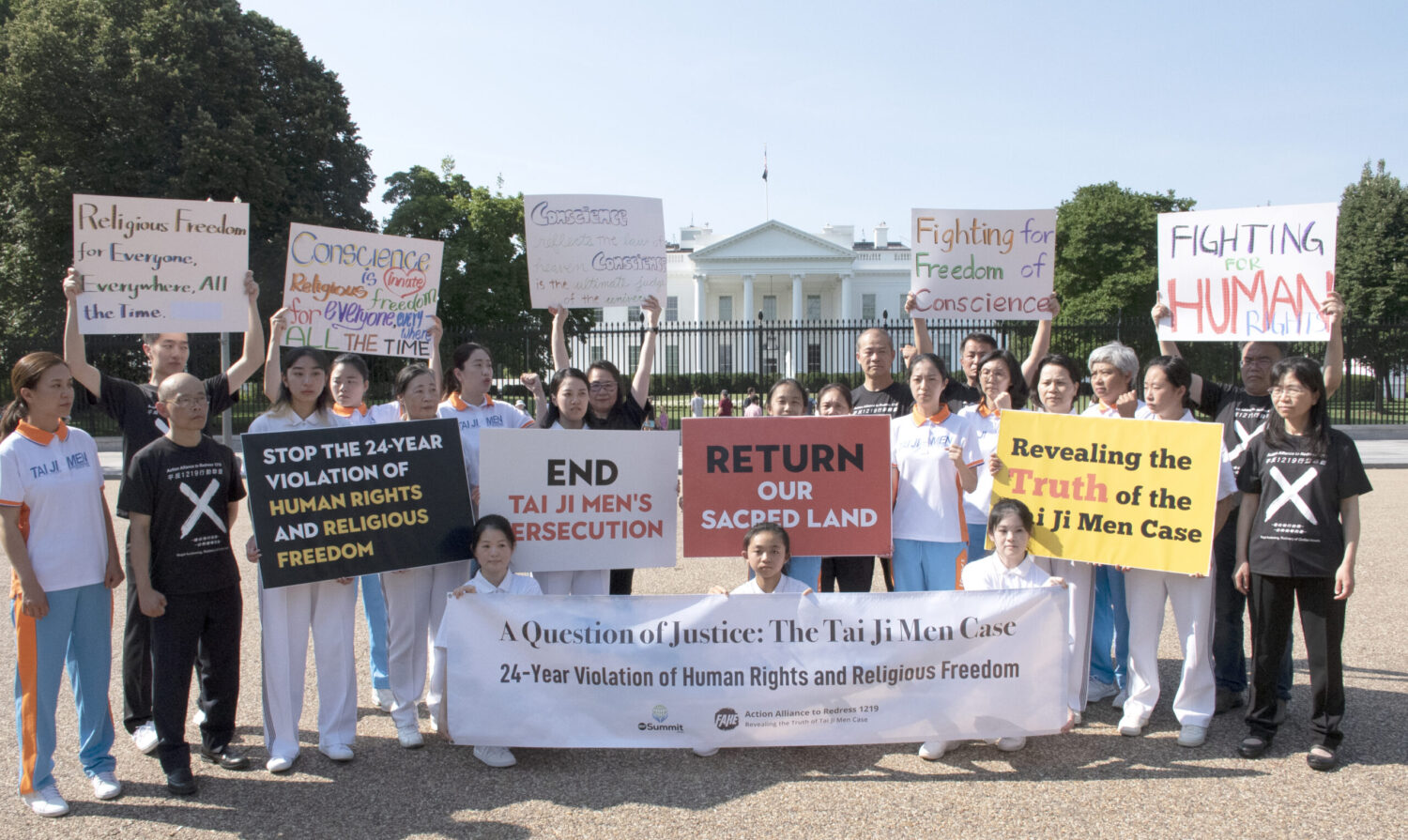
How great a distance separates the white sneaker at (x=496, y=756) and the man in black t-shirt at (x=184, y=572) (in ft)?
3.53

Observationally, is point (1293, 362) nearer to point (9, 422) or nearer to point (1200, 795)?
point (1200, 795)

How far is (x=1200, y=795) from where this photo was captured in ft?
12.6

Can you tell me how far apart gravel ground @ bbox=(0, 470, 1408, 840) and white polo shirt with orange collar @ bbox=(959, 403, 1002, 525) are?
4.02 feet

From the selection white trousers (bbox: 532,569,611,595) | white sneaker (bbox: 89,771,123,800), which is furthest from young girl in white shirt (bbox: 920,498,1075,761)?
white sneaker (bbox: 89,771,123,800)

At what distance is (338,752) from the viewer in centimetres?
428

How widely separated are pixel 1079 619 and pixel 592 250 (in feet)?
14.6

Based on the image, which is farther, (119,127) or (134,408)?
(119,127)

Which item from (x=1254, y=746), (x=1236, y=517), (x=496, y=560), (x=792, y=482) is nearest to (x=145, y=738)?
(x=496, y=560)

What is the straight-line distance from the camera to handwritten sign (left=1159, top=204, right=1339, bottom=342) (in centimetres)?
566

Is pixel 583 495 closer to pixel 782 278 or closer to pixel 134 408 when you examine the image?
pixel 134 408

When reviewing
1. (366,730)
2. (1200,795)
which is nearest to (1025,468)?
(1200,795)

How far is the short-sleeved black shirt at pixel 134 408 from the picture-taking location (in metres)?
4.55

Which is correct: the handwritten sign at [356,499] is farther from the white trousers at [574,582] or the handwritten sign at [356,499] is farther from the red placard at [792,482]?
the red placard at [792,482]

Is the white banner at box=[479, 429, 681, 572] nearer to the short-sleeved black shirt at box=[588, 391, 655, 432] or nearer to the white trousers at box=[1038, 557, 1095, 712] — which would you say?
the short-sleeved black shirt at box=[588, 391, 655, 432]
